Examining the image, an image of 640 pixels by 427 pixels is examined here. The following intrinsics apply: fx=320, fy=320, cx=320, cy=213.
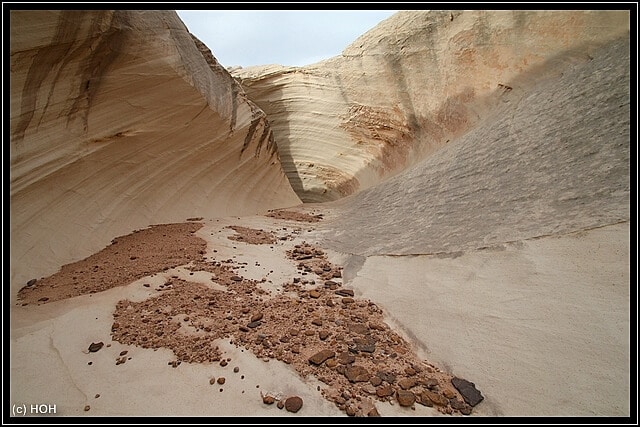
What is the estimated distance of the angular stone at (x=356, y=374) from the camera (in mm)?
1607

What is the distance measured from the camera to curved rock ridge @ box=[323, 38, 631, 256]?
96.9 inches

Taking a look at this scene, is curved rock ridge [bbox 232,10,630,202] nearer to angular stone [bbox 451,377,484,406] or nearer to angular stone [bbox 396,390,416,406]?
angular stone [bbox 451,377,484,406]

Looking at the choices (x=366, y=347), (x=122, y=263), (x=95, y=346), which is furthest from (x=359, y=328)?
(x=122, y=263)

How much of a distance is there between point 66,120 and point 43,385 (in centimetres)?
243

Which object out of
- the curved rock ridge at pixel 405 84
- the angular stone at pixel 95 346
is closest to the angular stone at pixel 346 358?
the angular stone at pixel 95 346

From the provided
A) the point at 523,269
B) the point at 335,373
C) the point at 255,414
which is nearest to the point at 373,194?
the point at 523,269

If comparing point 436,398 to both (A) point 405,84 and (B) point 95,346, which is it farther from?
(A) point 405,84

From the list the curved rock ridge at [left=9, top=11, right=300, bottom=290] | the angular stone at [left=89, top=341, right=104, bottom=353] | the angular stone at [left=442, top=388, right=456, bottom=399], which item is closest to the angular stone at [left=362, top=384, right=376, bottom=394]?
the angular stone at [left=442, top=388, right=456, bottom=399]

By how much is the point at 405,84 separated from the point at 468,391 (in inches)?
244

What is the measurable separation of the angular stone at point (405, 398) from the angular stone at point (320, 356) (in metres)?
0.41

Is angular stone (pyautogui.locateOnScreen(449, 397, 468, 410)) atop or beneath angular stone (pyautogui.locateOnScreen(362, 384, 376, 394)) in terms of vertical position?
beneath

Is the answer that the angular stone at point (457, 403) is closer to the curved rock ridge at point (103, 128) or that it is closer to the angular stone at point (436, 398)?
the angular stone at point (436, 398)

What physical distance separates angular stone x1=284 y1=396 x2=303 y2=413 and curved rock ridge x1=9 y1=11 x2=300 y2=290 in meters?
2.30
